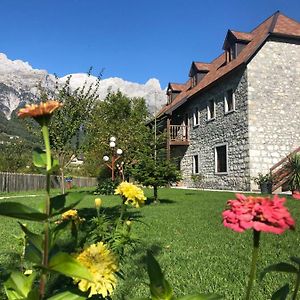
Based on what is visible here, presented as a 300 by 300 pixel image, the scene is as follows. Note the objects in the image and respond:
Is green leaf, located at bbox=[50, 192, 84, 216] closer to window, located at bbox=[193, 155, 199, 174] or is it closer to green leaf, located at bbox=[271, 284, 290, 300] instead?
green leaf, located at bbox=[271, 284, 290, 300]

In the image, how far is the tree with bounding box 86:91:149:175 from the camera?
79.9ft

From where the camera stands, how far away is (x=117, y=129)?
27.2 meters

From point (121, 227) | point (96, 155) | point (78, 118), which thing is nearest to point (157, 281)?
point (121, 227)

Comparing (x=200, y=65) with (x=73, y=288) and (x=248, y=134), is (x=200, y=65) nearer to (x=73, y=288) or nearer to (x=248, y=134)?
(x=248, y=134)

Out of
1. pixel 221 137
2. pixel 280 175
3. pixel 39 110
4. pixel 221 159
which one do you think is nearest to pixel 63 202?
pixel 39 110

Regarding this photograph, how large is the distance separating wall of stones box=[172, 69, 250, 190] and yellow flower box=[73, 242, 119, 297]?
54.8 feet

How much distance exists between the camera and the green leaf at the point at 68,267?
935mm

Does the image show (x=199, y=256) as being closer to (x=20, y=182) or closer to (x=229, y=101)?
(x=229, y=101)

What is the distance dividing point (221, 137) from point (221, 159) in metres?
1.18

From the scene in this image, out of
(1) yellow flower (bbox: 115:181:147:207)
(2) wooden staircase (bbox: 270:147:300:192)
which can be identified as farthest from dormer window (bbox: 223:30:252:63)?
(1) yellow flower (bbox: 115:181:147:207)

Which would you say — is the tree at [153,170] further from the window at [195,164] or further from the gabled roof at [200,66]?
the gabled roof at [200,66]

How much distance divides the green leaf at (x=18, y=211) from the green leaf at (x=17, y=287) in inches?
12.3

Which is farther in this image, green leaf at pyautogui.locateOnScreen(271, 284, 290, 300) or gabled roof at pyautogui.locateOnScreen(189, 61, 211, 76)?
gabled roof at pyautogui.locateOnScreen(189, 61, 211, 76)

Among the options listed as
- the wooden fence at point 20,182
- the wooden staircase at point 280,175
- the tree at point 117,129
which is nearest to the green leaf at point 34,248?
the tree at point 117,129
